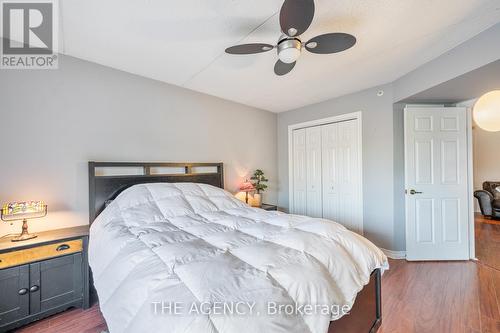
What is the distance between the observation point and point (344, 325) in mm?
1191

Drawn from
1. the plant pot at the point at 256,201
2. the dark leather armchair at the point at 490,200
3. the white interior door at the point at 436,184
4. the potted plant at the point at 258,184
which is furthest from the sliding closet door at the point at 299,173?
the dark leather armchair at the point at 490,200

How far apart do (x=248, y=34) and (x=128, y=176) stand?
2.02 m

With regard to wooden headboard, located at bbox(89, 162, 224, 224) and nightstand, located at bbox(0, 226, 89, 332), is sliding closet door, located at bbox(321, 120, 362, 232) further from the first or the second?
nightstand, located at bbox(0, 226, 89, 332)

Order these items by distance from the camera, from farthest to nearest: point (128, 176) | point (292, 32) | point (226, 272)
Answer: point (128, 176)
point (292, 32)
point (226, 272)

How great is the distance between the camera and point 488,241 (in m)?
3.63

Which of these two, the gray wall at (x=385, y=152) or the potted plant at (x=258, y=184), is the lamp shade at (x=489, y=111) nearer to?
the gray wall at (x=385, y=152)

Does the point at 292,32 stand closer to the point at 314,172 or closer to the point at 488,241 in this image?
the point at 314,172

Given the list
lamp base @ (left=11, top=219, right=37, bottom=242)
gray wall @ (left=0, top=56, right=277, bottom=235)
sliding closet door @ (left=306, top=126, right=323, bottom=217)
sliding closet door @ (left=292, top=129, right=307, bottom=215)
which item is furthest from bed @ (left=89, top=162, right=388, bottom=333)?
sliding closet door @ (left=292, top=129, right=307, bottom=215)

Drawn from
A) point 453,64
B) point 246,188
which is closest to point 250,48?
point 453,64

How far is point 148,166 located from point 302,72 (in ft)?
7.35

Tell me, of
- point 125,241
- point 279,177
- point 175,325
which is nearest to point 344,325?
point 175,325

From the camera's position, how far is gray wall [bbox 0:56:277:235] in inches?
78.3

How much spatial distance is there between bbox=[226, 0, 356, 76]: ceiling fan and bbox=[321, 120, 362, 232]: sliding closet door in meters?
2.02

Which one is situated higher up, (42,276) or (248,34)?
(248,34)
